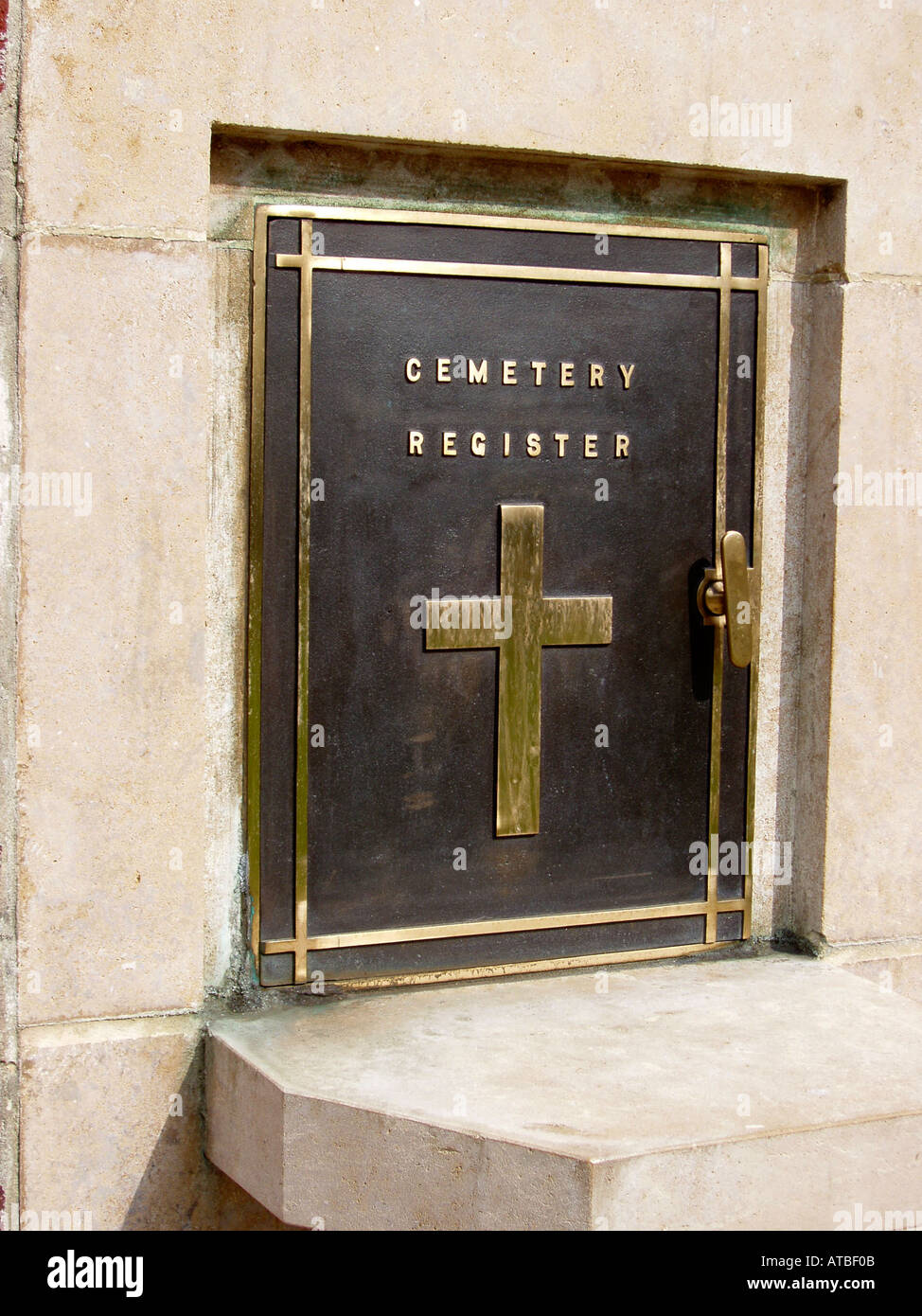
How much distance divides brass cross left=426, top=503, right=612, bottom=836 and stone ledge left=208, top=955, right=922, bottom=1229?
1.56 feet

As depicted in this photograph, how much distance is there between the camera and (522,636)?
3.35 metres

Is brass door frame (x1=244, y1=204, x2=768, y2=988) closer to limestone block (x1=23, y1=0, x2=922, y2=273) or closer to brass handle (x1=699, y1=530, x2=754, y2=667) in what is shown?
brass handle (x1=699, y1=530, x2=754, y2=667)

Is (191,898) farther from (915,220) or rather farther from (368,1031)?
(915,220)

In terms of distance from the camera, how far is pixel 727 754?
358 centimetres

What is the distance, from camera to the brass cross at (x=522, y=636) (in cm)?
331

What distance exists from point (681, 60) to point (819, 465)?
1006 mm

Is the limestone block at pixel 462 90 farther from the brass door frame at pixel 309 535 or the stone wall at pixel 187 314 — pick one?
the brass door frame at pixel 309 535

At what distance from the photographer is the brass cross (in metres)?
3.31

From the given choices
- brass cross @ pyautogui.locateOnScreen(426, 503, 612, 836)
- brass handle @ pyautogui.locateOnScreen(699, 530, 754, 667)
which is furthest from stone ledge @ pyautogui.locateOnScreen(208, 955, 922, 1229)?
brass handle @ pyautogui.locateOnScreen(699, 530, 754, 667)

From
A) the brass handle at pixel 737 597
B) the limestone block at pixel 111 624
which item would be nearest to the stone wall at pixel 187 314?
the limestone block at pixel 111 624

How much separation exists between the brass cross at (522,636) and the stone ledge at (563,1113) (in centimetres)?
48
